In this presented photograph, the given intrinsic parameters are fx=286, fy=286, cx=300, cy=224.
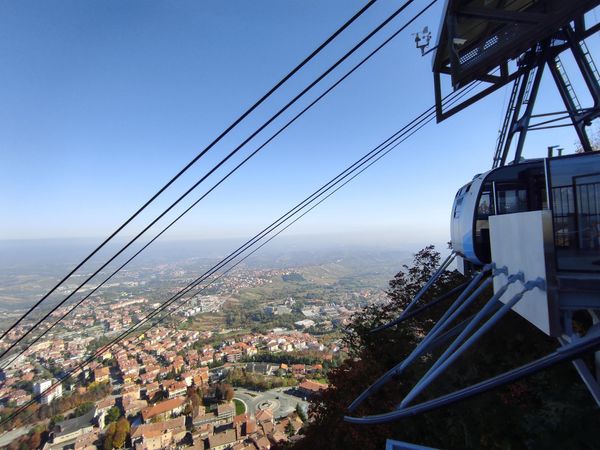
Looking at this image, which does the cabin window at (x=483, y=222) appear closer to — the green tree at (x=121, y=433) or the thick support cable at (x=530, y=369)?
the thick support cable at (x=530, y=369)

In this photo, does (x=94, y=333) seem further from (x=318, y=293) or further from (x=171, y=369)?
(x=318, y=293)

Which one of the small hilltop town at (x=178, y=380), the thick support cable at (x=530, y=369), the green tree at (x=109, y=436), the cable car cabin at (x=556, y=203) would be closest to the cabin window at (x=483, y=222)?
the cable car cabin at (x=556, y=203)

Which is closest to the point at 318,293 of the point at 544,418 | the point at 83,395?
the point at 83,395

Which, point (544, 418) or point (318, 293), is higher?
point (544, 418)

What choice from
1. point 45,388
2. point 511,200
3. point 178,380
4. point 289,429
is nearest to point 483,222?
point 511,200

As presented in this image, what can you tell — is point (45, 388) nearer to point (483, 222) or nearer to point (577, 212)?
point (483, 222)
